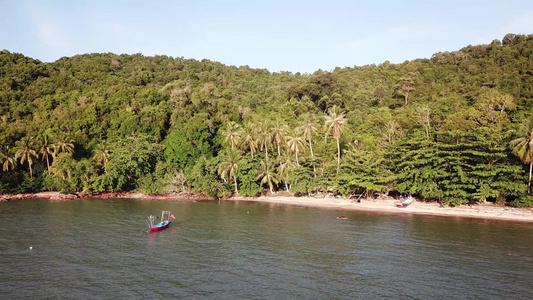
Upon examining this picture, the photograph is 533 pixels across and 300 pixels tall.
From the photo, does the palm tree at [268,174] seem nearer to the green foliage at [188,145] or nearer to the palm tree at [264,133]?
the palm tree at [264,133]

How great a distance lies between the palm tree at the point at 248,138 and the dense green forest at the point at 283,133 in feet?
1.13

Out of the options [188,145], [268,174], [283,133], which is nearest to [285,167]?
[268,174]

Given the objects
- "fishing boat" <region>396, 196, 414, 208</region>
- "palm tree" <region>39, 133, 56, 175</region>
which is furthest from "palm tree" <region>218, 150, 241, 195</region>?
"palm tree" <region>39, 133, 56, 175</region>

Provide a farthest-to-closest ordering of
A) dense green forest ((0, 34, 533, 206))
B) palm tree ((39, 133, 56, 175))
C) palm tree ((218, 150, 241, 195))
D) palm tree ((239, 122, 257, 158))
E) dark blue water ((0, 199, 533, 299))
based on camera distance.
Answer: palm tree ((39, 133, 56, 175)) < palm tree ((239, 122, 257, 158)) < palm tree ((218, 150, 241, 195)) < dense green forest ((0, 34, 533, 206)) < dark blue water ((0, 199, 533, 299))

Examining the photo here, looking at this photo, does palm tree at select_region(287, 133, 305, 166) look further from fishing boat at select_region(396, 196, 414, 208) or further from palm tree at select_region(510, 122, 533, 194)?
palm tree at select_region(510, 122, 533, 194)

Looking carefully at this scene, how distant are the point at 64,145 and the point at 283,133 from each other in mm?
55724

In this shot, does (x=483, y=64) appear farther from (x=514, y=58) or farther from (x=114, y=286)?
(x=114, y=286)

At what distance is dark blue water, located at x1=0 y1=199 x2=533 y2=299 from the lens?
30.4 metres

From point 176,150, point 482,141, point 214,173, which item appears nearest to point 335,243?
Answer: point 482,141

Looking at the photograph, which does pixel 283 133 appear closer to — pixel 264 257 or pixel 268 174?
pixel 268 174

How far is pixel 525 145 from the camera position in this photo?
57.2 metres

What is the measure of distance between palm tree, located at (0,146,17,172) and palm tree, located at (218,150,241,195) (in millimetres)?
49069

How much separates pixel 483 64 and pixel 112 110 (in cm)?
12026

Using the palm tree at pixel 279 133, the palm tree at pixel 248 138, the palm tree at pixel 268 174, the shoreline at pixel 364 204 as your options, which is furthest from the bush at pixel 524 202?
the palm tree at pixel 248 138
